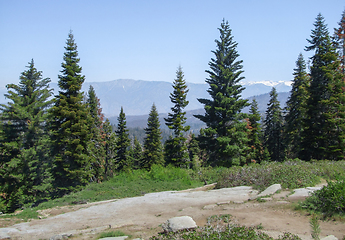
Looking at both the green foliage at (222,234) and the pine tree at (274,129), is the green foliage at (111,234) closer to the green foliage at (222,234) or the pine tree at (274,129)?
the green foliage at (222,234)

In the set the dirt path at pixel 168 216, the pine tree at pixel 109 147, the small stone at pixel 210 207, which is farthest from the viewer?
the pine tree at pixel 109 147

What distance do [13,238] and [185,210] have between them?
5624 mm

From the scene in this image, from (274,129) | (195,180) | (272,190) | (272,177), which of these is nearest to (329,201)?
(272,190)

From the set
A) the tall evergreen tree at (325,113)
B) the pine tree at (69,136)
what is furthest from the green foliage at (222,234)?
the tall evergreen tree at (325,113)

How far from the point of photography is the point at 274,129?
1837 inches

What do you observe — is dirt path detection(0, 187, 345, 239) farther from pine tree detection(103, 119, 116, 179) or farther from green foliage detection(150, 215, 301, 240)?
pine tree detection(103, 119, 116, 179)

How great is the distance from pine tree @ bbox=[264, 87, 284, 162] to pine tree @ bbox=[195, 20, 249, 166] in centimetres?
1993

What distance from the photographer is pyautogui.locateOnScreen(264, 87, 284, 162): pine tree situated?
45.8 metres

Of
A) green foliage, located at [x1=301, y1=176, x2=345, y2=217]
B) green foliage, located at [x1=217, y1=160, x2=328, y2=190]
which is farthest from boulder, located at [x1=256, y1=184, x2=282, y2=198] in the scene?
green foliage, located at [x1=301, y1=176, x2=345, y2=217]

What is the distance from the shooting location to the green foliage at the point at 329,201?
7090 mm

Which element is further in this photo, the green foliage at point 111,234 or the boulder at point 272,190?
the boulder at point 272,190

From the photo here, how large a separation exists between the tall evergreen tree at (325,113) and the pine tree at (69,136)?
891 inches

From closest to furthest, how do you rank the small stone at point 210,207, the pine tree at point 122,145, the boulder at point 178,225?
the boulder at point 178,225 → the small stone at point 210,207 → the pine tree at point 122,145

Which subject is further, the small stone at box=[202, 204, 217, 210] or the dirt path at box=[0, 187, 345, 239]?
the small stone at box=[202, 204, 217, 210]
